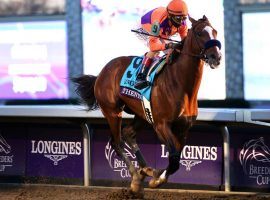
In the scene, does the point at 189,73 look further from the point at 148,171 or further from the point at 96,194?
the point at 96,194

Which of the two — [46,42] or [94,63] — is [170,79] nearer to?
[94,63]

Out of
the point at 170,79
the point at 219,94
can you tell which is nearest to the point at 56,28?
the point at 219,94

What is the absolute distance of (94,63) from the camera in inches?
455

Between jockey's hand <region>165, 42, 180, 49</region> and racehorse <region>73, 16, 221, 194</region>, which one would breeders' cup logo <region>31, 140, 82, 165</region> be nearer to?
racehorse <region>73, 16, 221, 194</region>

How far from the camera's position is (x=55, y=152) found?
7.78 metres

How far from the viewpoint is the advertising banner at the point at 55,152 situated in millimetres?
7684

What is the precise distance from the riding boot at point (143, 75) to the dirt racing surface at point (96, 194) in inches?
43.2

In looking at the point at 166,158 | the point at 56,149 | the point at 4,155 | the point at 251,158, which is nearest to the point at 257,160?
the point at 251,158

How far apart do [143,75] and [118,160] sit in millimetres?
1506

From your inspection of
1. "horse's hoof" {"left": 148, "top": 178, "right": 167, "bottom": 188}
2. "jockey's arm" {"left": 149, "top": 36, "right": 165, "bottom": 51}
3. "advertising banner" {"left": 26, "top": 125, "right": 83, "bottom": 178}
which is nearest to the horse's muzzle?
"jockey's arm" {"left": 149, "top": 36, "right": 165, "bottom": 51}

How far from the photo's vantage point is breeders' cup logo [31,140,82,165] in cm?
771

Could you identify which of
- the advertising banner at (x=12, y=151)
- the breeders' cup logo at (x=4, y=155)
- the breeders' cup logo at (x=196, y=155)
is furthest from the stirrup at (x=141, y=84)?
the breeders' cup logo at (x=4, y=155)

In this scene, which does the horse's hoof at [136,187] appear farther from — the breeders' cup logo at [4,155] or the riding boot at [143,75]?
the breeders' cup logo at [4,155]

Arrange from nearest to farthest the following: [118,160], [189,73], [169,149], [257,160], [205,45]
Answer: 1. [205,45]
2. [169,149]
3. [189,73]
4. [257,160]
5. [118,160]
